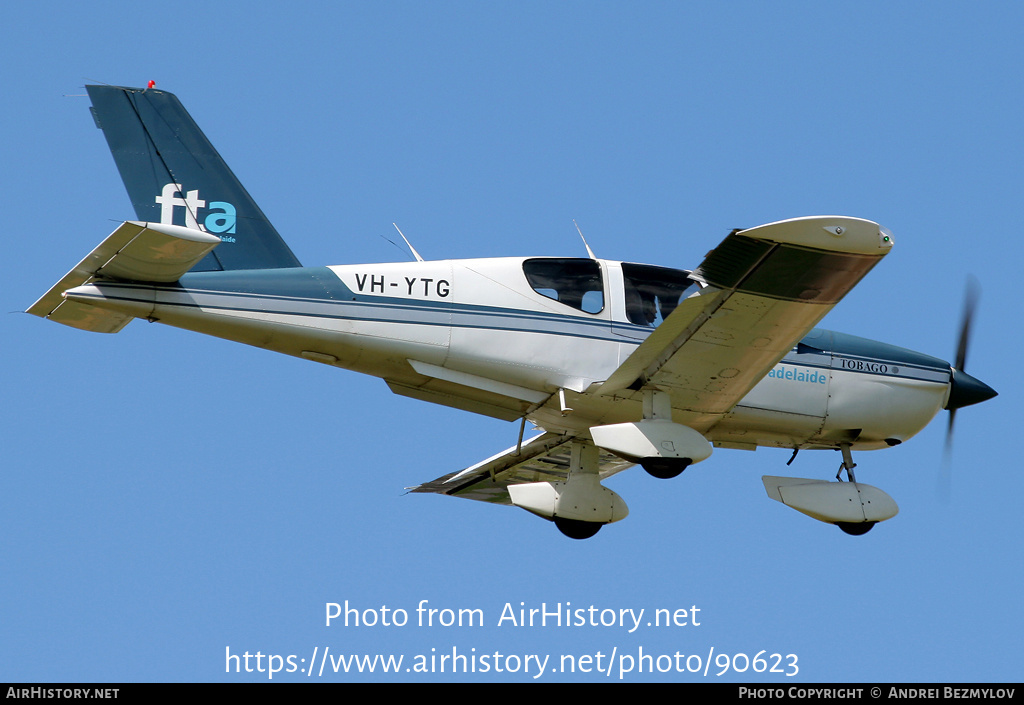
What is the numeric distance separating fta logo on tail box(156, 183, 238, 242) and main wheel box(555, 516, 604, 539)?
457cm

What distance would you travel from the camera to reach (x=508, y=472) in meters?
15.0

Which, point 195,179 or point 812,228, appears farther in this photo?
point 195,179

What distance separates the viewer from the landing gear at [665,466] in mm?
11133

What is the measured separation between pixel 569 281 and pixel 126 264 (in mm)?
4134

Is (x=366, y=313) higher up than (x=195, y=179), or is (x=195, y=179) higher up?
(x=195, y=179)

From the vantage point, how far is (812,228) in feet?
31.5

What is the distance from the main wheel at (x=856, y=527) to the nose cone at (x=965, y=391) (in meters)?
1.86

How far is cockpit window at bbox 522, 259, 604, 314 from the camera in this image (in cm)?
1195

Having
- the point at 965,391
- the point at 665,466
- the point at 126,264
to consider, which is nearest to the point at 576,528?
the point at 665,466

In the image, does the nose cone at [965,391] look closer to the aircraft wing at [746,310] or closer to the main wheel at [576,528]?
the aircraft wing at [746,310]

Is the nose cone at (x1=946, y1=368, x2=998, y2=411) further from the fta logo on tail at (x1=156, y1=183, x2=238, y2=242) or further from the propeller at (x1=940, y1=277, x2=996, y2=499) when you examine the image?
the fta logo on tail at (x1=156, y1=183, x2=238, y2=242)
